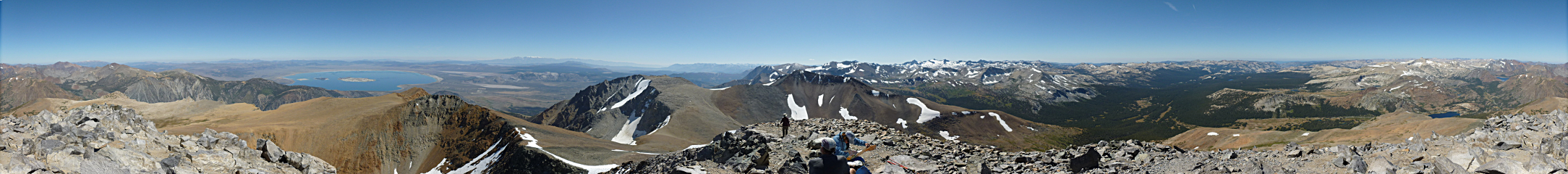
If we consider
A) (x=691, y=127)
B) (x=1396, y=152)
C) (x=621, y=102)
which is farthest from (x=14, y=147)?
(x=621, y=102)

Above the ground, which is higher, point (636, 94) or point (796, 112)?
point (636, 94)

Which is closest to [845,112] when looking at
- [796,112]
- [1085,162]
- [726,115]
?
[796,112]

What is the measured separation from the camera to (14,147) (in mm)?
16438

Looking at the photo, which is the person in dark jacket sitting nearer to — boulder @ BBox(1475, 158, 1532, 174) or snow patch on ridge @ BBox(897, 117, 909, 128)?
boulder @ BBox(1475, 158, 1532, 174)

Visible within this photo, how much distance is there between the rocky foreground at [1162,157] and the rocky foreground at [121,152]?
16.4 meters

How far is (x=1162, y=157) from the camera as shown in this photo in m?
27.3

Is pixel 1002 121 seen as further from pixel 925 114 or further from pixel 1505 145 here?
pixel 1505 145

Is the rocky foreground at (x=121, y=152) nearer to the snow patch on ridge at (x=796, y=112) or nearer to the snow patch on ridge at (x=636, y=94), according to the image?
the snow patch on ridge at (x=636, y=94)

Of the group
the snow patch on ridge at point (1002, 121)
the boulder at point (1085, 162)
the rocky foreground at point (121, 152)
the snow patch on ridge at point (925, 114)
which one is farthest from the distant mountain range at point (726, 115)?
the boulder at point (1085, 162)

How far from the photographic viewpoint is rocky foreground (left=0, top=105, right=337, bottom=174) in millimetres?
15414

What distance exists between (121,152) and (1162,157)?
4454 centimetres

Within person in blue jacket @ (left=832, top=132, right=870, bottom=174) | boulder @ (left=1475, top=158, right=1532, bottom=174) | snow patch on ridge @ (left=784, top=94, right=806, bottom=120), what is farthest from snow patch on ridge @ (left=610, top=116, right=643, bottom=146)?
boulder @ (left=1475, top=158, right=1532, bottom=174)

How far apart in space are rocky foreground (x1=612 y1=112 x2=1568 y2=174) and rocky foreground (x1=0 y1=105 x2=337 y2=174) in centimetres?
1643

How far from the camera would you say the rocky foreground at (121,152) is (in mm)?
15414
